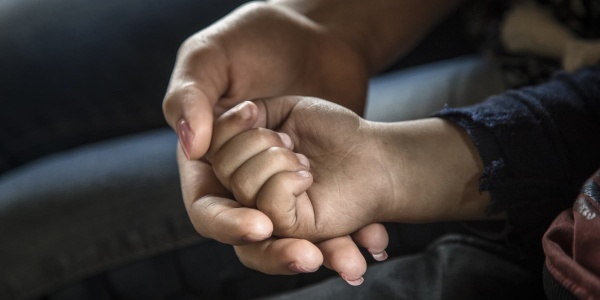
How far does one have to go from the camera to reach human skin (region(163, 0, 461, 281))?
44cm

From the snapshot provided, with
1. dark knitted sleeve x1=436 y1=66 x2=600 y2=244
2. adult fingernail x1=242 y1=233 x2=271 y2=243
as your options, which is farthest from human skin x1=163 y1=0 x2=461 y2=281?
dark knitted sleeve x1=436 y1=66 x2=600 y2=244

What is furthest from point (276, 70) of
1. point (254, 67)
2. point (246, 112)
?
point (246, 112)

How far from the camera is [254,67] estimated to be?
60 centimetres

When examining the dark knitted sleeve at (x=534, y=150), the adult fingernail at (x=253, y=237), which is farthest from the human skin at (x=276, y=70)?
the dark knitted sleeve at (x=534, y=150)

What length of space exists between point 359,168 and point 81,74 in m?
0.46

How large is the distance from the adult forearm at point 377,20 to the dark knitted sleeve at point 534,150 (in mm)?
199

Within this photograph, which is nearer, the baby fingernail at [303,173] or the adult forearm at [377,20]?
the baby fingernail at [303,173]

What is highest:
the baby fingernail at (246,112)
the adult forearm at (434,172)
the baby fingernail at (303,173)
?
the baby fingernail at (246,112)

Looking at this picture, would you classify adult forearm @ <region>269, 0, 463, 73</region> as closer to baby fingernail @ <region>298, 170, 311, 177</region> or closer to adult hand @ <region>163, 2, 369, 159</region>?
adult hand @ <region>163, 2, 369, 159</region>

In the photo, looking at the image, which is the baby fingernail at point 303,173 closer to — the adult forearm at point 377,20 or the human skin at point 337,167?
the human skin at point 337,167

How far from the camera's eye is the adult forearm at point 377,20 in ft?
2.27

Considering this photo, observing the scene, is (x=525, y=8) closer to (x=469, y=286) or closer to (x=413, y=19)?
(x=413, y=19)

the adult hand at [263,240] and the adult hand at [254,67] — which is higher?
the adult hand at [254,67]

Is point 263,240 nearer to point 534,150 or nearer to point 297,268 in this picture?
point 297,268
